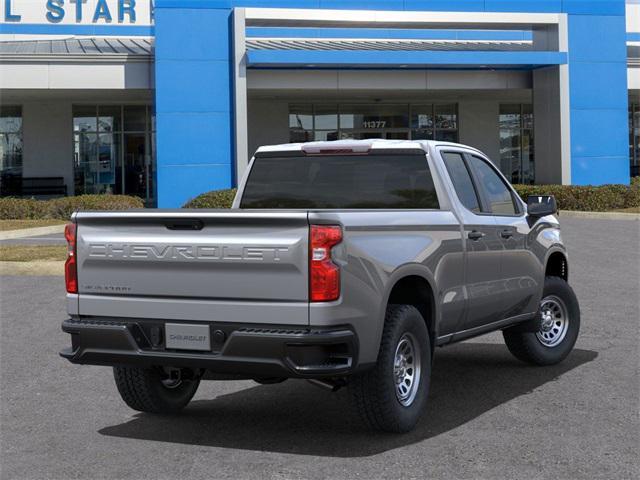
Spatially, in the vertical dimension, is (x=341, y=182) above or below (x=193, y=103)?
below

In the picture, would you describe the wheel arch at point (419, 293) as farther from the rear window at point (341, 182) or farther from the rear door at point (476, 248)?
the rear window at point (341, 182)

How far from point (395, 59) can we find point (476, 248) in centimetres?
2266

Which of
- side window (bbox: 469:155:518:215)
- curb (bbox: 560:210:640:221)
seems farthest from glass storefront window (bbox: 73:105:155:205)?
side window (bbox: 469:155:518:215)

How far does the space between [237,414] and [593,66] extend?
26.3 m

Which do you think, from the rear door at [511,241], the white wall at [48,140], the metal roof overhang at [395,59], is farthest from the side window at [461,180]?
the white wall at [48,140]

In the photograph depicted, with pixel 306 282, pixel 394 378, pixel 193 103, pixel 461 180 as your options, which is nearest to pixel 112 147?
pixel 193 103

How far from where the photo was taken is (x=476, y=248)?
280 inches

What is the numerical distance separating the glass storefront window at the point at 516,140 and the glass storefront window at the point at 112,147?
1395 cm

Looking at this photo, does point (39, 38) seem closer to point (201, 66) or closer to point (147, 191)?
point (147, 191)

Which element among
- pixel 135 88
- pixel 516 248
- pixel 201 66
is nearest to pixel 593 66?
pixel 201 66

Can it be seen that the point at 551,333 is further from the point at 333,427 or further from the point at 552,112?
the point at 552,112

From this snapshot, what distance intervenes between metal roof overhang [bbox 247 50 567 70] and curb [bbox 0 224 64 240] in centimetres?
772

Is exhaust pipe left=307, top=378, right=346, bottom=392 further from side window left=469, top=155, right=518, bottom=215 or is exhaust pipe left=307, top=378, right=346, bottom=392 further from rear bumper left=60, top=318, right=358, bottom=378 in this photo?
side window left=469, top=155, right=518, bottom=215

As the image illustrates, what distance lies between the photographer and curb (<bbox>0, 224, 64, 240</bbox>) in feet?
73.3
